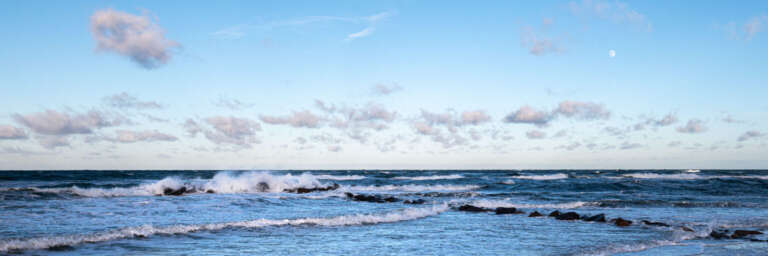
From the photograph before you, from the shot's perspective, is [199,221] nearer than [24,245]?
No

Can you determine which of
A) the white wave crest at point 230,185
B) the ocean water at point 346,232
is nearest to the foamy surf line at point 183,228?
the ocean water at point 346,232

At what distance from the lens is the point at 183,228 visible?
12594 millimetres

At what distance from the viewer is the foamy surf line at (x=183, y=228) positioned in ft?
33.1

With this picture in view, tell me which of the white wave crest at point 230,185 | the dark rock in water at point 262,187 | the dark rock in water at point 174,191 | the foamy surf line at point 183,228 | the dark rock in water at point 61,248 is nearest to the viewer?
the dark rock in water at point 61,248

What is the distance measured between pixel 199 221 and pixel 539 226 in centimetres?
913

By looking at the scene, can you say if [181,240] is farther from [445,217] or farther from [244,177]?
[244,177]

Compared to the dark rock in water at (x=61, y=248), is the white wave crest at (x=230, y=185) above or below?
above

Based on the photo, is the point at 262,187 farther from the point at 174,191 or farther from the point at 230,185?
the point at 174,191

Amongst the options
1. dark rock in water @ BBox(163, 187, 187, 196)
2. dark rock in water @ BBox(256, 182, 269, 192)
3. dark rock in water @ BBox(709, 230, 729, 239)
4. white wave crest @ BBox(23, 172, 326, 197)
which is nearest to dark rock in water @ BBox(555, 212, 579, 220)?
dark rock in water @ BBox(709, 230, 729, 239)

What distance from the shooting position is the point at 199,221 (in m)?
14.5

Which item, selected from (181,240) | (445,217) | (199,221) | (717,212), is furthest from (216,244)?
(717,212)

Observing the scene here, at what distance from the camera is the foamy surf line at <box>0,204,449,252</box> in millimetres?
10078

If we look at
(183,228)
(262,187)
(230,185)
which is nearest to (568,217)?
(183,228)

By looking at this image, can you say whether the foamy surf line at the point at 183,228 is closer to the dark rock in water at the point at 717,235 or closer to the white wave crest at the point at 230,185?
the dark rock in water at the point at 717,235
